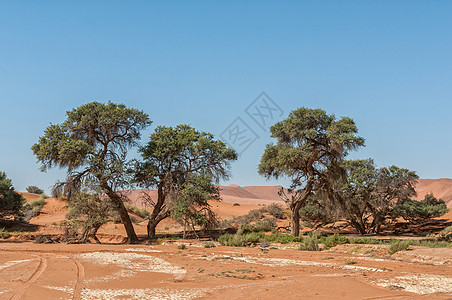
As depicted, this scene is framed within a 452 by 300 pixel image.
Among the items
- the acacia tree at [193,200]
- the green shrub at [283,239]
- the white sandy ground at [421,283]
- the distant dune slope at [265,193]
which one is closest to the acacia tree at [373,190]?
the green shrub at [283,239]

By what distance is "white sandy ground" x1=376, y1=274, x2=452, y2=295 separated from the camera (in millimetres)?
7998

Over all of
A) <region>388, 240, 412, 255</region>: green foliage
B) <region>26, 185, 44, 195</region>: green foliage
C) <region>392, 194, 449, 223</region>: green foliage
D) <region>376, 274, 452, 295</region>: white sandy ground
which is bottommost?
<region>376, 274, 452, 295</region>: white sandy ground

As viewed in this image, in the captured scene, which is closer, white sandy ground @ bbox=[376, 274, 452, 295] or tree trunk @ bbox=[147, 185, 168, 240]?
white sandy ground @ bbox=[376, 274, 452, 295]

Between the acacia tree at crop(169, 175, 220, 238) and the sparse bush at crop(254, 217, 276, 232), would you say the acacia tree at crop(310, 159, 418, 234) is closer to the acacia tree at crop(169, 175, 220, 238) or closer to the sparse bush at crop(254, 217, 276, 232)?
the sparse bush at crop(254, 217, 276, 232)

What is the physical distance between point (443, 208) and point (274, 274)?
29989 mm

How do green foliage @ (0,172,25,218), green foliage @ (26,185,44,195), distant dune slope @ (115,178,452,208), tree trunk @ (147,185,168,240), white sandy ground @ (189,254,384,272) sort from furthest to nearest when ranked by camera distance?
distant dune slope @ (115,178,452,208) < green foliage @ (26,185,44,195) < green foliage @ (0,172,25,218) < tree trunk @ (147,185,168,240) < white sandy ground @ (189,254,384,272)

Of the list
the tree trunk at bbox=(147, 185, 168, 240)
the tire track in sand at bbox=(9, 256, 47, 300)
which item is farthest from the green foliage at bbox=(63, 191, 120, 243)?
the tire track in sand at bbox=(9, 256, 47, 300)

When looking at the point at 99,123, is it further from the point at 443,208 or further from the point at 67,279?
the point at 443,208

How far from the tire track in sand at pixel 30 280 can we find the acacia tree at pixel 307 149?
602 inches

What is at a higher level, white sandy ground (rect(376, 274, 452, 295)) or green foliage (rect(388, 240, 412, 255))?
green foliage (rect(388, 240, 412, 255))

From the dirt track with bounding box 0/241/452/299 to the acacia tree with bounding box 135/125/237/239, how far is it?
10415mm

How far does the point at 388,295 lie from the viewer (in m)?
7.46

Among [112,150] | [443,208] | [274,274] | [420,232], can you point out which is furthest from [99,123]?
[443,208]

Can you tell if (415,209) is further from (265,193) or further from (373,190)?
(265,193)
